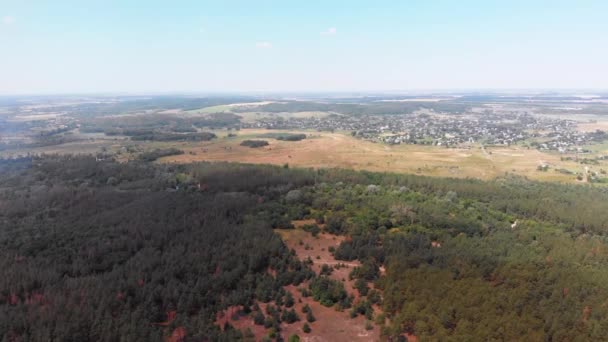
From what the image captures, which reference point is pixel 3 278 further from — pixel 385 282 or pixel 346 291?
pixel 385 282

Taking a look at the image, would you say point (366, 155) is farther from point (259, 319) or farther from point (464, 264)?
point (259, 319)

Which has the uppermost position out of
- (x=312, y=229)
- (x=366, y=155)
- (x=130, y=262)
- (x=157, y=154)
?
(x=157, y=154)

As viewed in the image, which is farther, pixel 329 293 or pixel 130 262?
pixel 130 262

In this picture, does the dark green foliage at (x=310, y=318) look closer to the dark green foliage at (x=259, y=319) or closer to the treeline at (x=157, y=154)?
the dark green foliage at (x=259, y=319)

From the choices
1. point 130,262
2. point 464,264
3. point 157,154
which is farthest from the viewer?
point 157,154

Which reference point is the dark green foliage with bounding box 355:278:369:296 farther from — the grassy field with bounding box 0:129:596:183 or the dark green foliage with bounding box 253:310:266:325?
the grassy field with bounding box 0:129:596:183

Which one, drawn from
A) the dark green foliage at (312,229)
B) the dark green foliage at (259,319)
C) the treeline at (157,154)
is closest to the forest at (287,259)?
the dark green foliage at (312,229)

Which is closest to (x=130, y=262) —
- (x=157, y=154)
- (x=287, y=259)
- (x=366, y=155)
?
(x=287, y=259)
